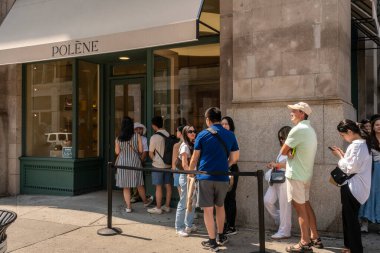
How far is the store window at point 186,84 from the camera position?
7.62 meters

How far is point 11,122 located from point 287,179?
6987mm

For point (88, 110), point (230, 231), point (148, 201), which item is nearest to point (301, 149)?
point (230, 231)

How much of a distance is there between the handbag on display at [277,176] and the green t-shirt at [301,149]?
20.6 inches

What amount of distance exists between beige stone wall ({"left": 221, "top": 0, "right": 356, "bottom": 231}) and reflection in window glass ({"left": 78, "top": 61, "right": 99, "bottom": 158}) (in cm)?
392

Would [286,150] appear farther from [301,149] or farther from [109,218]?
[109,218]

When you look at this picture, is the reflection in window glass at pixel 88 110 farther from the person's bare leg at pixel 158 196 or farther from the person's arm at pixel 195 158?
the person's arm at pixel 195 158

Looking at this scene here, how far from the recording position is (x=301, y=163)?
5090mm

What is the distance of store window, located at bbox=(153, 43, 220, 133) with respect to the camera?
300 inches

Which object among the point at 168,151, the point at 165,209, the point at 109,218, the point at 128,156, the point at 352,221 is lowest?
the point at 165,209

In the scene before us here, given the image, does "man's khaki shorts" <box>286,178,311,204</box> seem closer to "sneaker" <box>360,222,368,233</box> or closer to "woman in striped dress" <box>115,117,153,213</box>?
"sneaker" <box>360,222,368,233</box>

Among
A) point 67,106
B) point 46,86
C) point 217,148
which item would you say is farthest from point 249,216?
point 46,86

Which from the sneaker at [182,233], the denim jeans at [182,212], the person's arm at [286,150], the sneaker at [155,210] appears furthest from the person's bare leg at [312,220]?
the sneaker at [155,210]

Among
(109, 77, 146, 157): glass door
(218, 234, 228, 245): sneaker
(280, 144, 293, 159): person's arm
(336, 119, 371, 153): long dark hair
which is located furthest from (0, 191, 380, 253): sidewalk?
(109, 77, 146, 157): glass door

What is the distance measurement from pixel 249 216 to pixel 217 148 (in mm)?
1830
